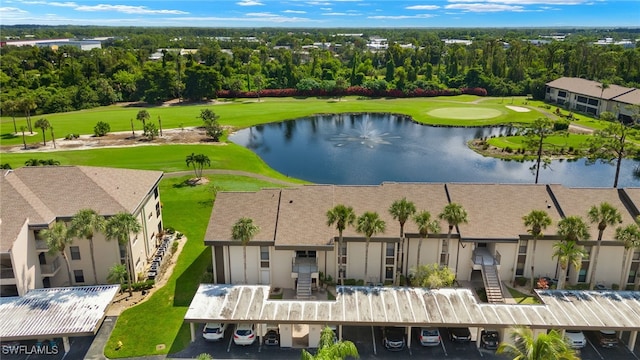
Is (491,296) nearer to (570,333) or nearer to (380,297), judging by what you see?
(570,333)

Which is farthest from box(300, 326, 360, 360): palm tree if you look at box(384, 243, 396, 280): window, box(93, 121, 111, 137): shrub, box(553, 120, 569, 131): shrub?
box(553, 120, 569, 131): shrub

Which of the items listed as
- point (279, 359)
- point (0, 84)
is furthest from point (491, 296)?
point (0, 84)

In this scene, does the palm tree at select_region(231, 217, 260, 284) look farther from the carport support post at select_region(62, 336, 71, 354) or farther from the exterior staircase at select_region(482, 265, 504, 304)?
the exterior staircase at select_region(482, 265, 504, 304)

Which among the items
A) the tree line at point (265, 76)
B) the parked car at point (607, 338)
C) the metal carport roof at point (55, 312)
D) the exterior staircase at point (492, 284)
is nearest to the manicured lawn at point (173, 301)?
the metal carport roof at point (55, 312)

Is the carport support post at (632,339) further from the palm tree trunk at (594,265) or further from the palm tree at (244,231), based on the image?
the palm tree at (244,231)

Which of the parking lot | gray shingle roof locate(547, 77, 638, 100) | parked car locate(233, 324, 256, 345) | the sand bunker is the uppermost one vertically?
gray shingle roof locate(547, 77, 638, 100)

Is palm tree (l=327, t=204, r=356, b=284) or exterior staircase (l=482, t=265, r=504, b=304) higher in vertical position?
palm tree (l=327, t=204, r=356, b=284)
